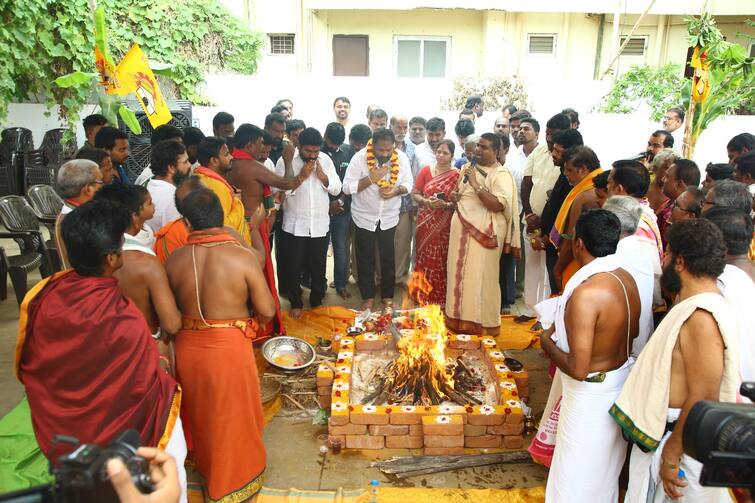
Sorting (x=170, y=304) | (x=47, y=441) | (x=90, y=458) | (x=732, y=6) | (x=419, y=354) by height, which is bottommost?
(x=419, y=354)

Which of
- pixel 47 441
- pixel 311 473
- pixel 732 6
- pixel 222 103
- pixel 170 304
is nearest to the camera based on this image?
pixel 47 441

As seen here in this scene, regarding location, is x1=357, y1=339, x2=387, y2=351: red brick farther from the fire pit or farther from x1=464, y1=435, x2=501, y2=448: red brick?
x1=464, y1=435, x2=501, y2=448: red brick

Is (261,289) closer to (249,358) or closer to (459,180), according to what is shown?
(249,358)

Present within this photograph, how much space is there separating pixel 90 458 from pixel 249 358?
2.23 m

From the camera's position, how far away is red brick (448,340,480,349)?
534 centimetres

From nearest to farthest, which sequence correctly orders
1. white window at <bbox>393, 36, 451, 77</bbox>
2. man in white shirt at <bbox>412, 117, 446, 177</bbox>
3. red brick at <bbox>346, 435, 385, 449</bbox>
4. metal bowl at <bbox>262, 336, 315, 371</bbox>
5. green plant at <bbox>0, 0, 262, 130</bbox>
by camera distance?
red brick at <bbox>346, 435, 385, 449</bbox>
metal bowl at <bbox>262, 336, 315, 371</bbox>
man in white shirt at <bbox>412, 117, 446, 177</bbox>
green plant at <bbox>0, 0, 262, 130</bbox>
white window at <bbox>393, 36, 451, 77</bbox>

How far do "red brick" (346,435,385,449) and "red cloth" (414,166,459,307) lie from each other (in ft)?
8.97

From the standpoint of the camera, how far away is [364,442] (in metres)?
4.24

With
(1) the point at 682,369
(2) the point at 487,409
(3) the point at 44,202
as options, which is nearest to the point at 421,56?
(3) the point at 44,202

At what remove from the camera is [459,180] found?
6.12 metres

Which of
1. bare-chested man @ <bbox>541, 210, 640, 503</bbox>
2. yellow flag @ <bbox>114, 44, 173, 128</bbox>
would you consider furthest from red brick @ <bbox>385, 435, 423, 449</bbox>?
yellow flag @ <bbox>114, 44, 173, 128</bbox>

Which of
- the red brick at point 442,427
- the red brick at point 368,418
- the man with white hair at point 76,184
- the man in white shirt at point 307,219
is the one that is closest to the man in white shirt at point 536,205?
the man in white shirt at point 307,219

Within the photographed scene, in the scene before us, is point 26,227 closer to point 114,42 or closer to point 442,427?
point 114,42

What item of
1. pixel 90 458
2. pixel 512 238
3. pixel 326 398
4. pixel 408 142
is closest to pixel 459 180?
pixel 512 238
